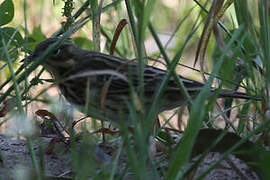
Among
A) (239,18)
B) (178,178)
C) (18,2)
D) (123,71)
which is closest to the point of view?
(178,178)

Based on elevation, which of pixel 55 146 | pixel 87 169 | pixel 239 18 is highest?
pixel 239 18

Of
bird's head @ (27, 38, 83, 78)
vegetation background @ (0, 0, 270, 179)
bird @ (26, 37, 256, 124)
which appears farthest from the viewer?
bird's head @ (27, 38, 83, 78)

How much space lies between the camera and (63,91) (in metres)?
2.93

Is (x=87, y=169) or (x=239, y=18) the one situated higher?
(x=239, y=18)

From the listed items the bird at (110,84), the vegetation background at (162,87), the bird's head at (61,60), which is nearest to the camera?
the vegetation background at (162,87)

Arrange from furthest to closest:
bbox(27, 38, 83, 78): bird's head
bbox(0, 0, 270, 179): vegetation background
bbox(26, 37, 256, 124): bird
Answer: bbox(27, 38, 83, 78): bird's head
bbox(26, 37, 256, 124): bird
bbox(0, 0, 270, 179): vegetation background

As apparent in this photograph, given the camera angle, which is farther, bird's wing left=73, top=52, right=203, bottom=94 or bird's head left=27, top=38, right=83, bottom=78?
bird's head left=27, top=38, right=83, bottom=78

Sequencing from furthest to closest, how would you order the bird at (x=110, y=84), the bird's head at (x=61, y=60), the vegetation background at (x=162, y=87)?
the bird's head at (x=61, y=60), the bird at (x=110, y=84), the vegetation background at (x=162, y=87)

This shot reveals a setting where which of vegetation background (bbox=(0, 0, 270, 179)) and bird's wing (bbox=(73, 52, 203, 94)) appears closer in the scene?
vegetation background (bbox=(0, 0, 270, 179))

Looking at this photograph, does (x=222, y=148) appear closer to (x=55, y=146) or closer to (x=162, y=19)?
(x=55, y=146)

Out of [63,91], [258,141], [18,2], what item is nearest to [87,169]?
[258,141]

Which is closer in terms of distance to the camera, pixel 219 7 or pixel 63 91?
pixel 219 7

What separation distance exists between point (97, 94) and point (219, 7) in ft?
2.19

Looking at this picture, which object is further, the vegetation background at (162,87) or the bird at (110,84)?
the bird at (110,84)
